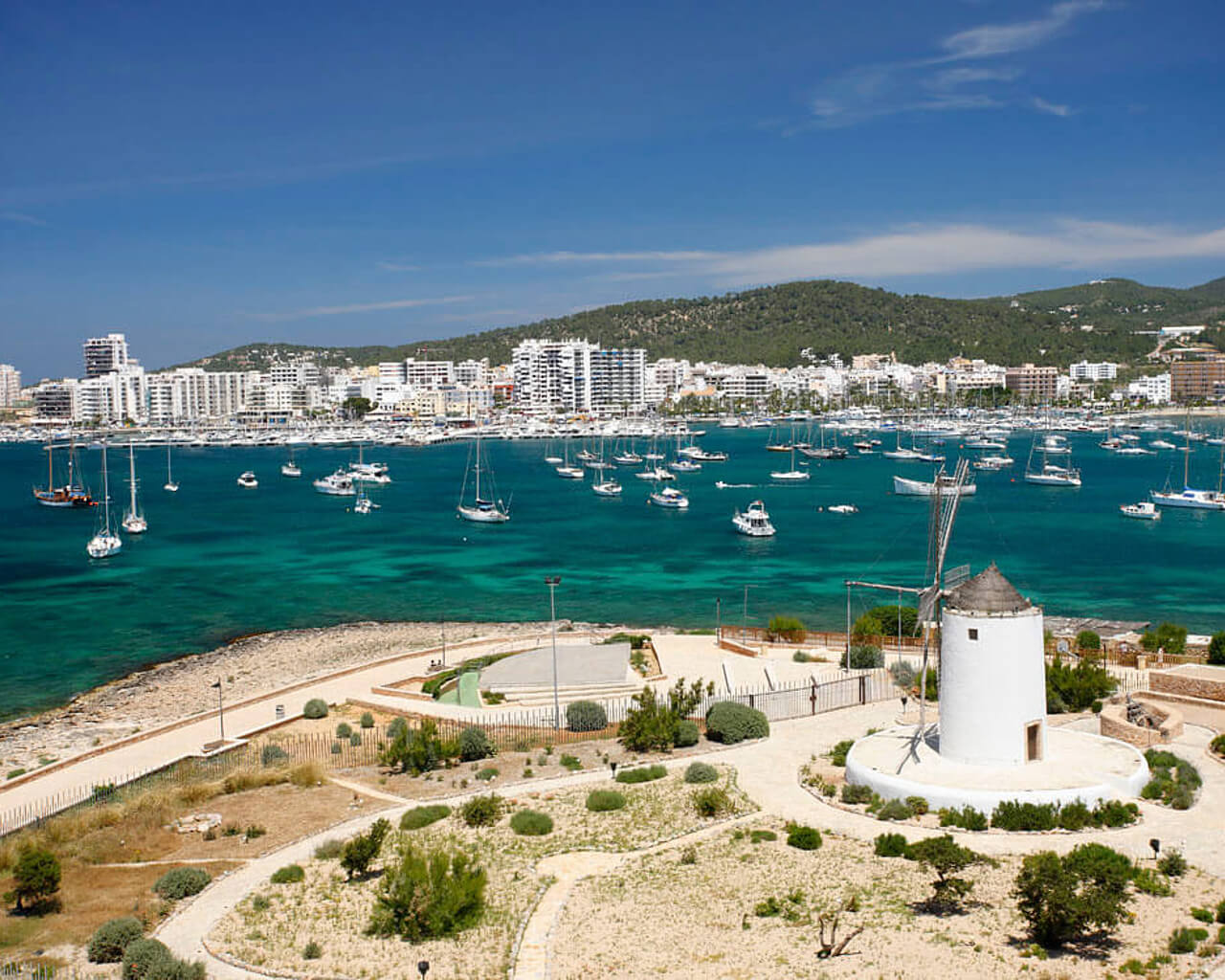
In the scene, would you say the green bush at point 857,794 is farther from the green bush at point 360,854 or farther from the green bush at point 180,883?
the green bush at point 180,883

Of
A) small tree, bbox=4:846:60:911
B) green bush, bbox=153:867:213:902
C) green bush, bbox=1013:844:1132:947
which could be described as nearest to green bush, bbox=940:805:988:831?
green bush, bbox=1013:844:1132:947

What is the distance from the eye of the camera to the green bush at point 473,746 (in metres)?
22.0

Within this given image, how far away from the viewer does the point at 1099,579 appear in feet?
168

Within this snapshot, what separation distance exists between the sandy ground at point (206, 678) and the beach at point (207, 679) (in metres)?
0.03

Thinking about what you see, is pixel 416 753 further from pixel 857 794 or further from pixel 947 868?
pixel 947 868

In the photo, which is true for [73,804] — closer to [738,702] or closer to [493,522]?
[738,702]

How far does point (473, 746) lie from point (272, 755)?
429cm

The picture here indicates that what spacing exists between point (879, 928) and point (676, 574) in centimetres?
4039

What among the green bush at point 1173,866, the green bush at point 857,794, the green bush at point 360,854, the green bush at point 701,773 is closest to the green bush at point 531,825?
the green bush at point 360,854

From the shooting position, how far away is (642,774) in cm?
1981

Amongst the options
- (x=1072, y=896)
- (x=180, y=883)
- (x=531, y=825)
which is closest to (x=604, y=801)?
(x=531, y=825)

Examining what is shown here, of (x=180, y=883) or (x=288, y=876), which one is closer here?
(x=180, y=883)

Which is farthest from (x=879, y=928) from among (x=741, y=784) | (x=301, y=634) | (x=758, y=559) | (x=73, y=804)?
(x=758, y=559)

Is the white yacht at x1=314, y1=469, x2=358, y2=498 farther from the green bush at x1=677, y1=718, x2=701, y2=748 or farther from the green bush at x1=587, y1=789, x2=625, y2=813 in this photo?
the green bush at x1=587, y1=789, x2=625, y2=813
